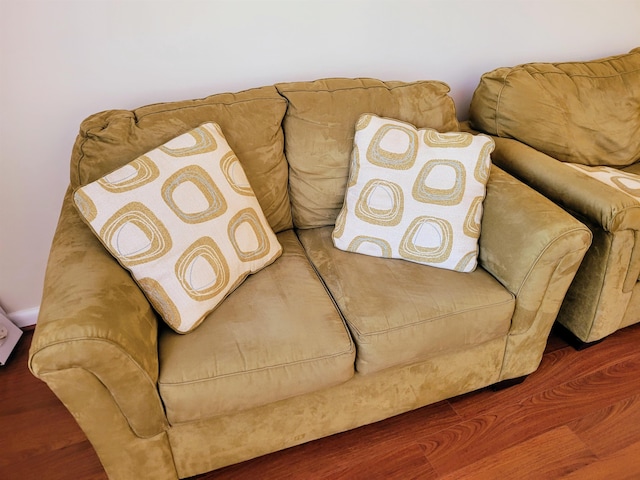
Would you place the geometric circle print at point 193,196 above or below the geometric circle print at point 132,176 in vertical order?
below

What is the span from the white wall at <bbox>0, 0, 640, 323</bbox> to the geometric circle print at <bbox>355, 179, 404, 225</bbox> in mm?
644

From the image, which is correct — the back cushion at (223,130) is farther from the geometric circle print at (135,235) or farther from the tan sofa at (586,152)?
the tan sofa at (586,152)

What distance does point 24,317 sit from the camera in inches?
77.9

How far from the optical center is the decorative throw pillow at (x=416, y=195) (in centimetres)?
154

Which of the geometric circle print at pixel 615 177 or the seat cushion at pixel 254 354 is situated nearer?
the seat cushion at pixel 254 354

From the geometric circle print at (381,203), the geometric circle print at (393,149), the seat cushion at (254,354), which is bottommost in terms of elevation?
the seat cushion at (254,354)

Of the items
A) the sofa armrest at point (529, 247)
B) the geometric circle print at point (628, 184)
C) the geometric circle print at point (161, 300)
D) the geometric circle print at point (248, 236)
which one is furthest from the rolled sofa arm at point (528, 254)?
the geometric circle print at point (161, 300)

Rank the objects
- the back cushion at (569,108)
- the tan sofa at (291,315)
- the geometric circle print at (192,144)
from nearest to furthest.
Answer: the tan sofa at (291,315) → the geometric circle print at (192,144) → the back cushion at (569,108)

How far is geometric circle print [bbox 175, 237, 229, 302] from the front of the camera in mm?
1303

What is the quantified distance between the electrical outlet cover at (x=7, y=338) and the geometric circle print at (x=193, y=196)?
106cm

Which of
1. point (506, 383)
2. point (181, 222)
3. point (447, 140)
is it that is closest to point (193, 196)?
point (181, 222)

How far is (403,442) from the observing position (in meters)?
1.54

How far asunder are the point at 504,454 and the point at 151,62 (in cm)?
178

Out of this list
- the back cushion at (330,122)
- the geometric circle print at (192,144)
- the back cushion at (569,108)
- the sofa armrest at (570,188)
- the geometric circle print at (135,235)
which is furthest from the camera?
the back cushion at (569,108)
